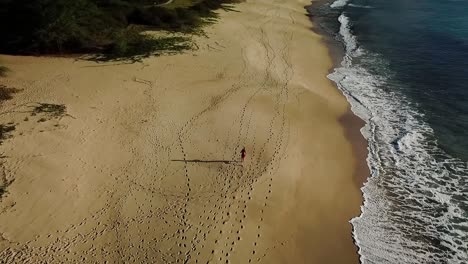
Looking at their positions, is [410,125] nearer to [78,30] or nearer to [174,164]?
[174,164]

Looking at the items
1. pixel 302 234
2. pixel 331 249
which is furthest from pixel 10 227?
pixel 331 249

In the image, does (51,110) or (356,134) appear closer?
(51,110)

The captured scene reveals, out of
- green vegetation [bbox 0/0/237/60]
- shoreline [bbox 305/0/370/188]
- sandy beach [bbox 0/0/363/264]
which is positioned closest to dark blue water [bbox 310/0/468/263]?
shoreline [bbox 305/0/370/188]

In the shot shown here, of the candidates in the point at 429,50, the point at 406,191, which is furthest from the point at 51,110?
the point at 429,50

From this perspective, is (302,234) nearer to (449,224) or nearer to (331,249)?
(331,249)

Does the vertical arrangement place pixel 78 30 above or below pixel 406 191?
above

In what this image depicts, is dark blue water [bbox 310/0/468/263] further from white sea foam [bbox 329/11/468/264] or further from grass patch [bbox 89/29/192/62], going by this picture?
grass patch [bbox 89/29/192/62]
